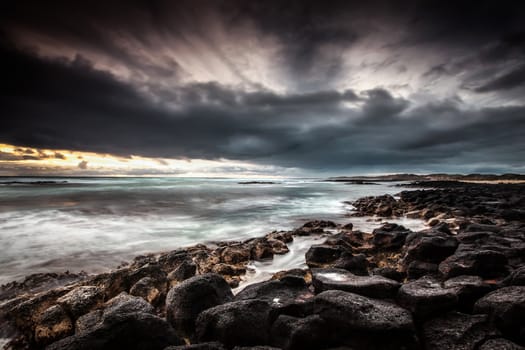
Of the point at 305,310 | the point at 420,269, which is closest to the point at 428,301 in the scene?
the point at 305,310

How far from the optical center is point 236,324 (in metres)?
2.71

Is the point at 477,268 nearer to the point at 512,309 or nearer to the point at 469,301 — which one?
the point at 469,301

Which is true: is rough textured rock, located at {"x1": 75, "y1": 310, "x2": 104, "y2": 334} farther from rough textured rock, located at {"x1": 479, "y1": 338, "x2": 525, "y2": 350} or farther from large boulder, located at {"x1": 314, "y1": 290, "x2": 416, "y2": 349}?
rough textured rock, located at {"x1": 479, "y1": 338, "x2": 525, "y2": 350}

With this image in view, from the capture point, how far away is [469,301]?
296cm

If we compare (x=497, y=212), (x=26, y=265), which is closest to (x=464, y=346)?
(x=26, y=265)

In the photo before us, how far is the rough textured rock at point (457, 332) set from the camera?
7.77ft

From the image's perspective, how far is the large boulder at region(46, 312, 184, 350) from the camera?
243cm

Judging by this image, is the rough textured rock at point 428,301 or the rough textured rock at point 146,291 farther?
the rough textured rock at point 146,291

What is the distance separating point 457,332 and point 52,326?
4.77 m

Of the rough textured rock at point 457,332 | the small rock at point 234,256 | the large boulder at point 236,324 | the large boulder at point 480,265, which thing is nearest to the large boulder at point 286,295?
the large boulder at point 236,324

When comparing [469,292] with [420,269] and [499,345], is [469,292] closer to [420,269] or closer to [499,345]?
[499,345]

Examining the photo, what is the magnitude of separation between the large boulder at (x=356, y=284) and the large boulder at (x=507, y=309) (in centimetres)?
86

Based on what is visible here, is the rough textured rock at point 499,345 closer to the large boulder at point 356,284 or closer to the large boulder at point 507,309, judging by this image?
the large boulder at point 507,309

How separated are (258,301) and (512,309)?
256 cm
